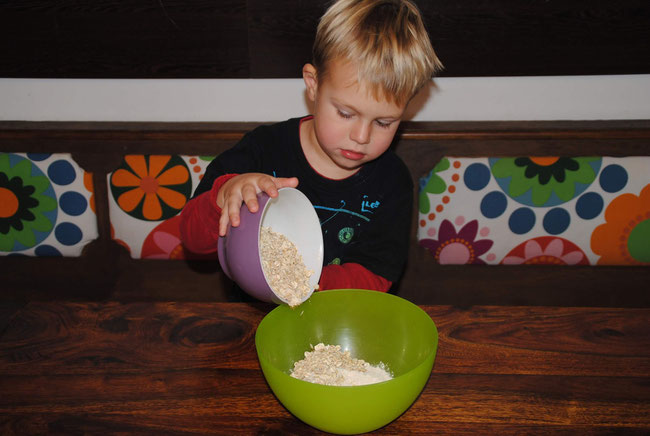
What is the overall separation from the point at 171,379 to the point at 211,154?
101cm

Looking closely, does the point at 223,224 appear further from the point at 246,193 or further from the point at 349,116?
the point at 349,116

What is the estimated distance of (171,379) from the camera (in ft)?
2.97

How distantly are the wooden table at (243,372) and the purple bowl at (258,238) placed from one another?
0.16m

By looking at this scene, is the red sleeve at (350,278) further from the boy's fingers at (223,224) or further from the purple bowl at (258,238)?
the boy's fingers at (223,224)

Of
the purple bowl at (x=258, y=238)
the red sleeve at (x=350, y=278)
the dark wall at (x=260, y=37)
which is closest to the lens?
the purple bowl at (x=258, y=238)

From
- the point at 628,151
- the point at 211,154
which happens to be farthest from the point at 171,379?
the point at 628,151

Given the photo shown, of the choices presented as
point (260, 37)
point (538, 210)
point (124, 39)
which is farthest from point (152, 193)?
point (538, 210)

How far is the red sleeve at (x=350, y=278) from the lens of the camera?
1221 millimetres

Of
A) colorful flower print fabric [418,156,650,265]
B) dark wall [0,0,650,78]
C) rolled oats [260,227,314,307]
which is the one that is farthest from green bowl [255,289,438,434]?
dark wall [0,0,650,78]

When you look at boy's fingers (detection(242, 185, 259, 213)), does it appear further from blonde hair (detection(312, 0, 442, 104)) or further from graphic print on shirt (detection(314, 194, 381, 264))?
graphic print on shirt (detection(314, 194, 381, 264))

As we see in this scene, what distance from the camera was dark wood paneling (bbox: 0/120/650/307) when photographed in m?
1.77

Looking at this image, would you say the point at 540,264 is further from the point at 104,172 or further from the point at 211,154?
the point at 104,172

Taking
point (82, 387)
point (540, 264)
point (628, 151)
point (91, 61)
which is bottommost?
point (540, 264)

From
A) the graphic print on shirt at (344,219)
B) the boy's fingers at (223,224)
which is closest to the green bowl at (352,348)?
the boy's fingers at (223,224)
